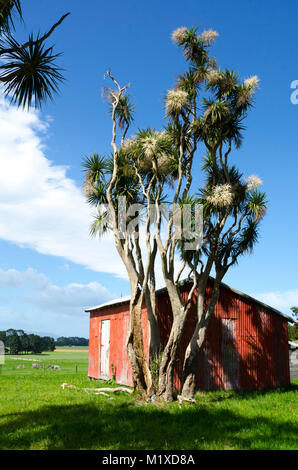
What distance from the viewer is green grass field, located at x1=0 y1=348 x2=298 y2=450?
879 cm

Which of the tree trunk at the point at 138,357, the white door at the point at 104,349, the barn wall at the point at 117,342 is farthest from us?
the white door at the point at 104,349

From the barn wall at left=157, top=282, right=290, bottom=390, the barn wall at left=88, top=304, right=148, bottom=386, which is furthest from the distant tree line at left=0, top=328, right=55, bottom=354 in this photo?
the barn wall at left=157, top=282, right=290, bottom=390

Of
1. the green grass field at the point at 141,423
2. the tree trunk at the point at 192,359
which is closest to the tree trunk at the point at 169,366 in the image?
the tree trunk at the point at 192,359

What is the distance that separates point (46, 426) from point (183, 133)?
11392 mm

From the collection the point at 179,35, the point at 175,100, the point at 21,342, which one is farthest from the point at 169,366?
the point at 21,342

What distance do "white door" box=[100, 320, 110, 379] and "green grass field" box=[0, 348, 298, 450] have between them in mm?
7663

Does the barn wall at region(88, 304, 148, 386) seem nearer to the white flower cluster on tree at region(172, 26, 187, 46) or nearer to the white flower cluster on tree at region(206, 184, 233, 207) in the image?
the white flower cluster on tree at region(206, 184, 233, 207)

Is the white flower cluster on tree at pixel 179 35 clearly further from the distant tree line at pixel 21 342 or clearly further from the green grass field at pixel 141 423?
the distant tree line at pixel 21 342

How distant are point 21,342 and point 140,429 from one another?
245 ft

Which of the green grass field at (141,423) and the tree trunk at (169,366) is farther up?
the tree trunk at (169,366)

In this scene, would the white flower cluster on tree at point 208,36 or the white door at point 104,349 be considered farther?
the white door at point 104,349

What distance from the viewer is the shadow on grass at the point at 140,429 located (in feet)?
28.6
